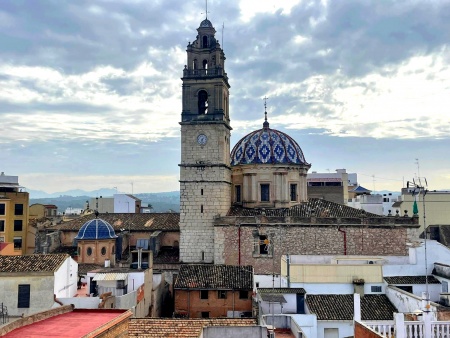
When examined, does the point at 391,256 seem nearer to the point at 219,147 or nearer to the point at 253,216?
the point at 253,216

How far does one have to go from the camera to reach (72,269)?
77.3ft

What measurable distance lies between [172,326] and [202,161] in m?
17.9

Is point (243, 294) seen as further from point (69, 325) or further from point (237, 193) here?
point (69, 325)

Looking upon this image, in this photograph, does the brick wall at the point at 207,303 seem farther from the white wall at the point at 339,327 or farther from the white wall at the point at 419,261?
the white wall at the point at 419,261

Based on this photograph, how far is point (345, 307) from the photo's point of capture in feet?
73.9

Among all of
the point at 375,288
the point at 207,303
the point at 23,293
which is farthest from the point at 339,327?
the point at 23,293

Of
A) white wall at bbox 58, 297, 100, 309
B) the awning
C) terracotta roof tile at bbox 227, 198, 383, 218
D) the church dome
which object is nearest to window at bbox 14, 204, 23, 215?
terracotta roof tile at bbox 227, 198, 383, 218

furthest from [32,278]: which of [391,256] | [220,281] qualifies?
[391,256]

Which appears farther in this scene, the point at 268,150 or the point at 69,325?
the point at 268,150

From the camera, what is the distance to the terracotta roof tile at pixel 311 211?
33.8 meters

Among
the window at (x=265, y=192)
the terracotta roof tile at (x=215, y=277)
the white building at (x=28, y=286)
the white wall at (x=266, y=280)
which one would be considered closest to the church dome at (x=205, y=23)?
the window at (x=265, y=192)

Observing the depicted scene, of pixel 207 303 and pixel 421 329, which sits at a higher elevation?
pixel 421 329

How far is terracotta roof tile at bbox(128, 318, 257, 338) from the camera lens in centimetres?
1664

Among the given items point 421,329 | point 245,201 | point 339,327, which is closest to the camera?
point 421,329
